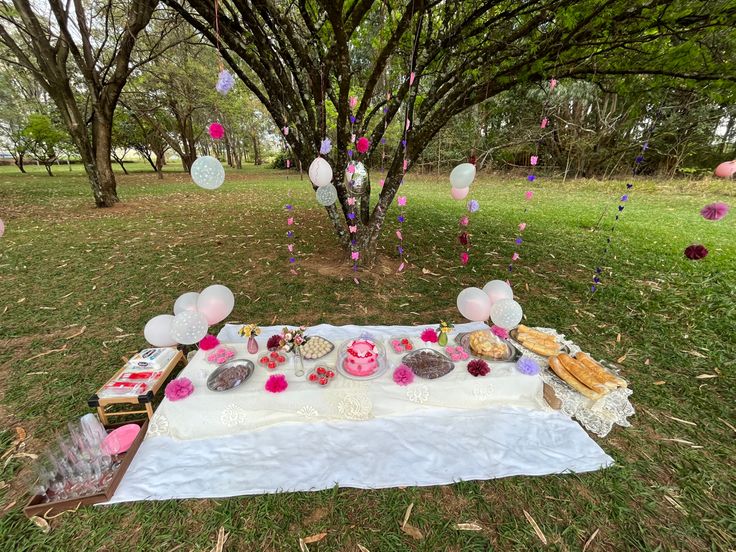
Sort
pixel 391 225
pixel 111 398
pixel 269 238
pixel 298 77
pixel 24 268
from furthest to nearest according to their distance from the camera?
1. pixel 391 225
2. pixel 269 238
3. pixel 24 268
4. pixel 298 77
5. pixel 111 398

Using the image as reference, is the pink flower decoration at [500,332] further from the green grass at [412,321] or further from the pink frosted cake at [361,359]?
the pink frosted cake at [361,359]

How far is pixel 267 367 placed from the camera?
311cm

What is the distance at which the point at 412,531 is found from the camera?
2.21 metres

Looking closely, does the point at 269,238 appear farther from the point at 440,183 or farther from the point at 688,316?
the point at 440,183

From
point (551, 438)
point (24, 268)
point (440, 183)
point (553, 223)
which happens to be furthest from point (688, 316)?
point (440, 183)

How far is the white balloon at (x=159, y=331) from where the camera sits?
3.28 meters

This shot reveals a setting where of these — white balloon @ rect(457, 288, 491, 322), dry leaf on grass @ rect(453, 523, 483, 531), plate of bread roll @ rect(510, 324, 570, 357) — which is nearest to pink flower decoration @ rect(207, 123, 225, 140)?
white balloon @ rect(457, 288, 491, 322)

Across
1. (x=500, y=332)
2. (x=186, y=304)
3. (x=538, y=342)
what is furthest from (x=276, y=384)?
(x=538, y=342)

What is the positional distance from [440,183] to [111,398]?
770 inches

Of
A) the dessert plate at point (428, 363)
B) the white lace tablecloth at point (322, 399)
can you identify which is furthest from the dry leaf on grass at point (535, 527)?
the dessert plate at point (428, 363)

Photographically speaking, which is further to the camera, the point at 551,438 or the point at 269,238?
the point at 269,238

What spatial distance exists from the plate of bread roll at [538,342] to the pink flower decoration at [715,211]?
6.50 feet

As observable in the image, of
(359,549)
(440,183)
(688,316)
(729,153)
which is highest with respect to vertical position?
(729,153)

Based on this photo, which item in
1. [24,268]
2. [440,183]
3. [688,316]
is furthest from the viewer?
[440,183]
